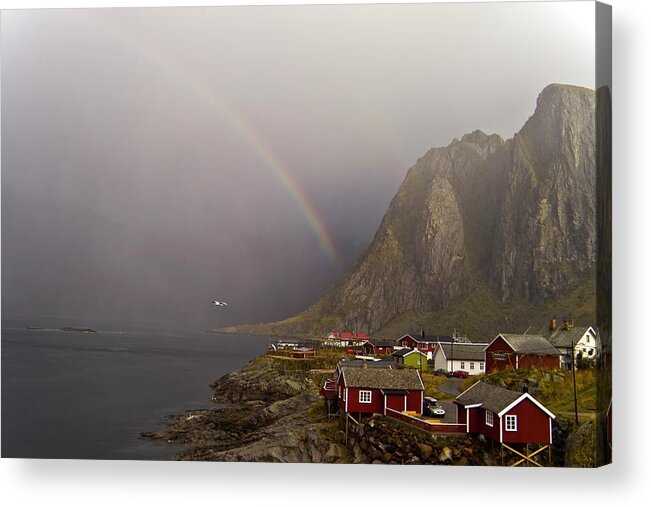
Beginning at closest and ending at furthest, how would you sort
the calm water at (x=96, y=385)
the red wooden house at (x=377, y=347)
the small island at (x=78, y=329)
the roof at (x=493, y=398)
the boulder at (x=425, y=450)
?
the roof at (x=493, y=398) < the boulder at (x=425, y=450) < the red wooden house at (x=377, y=347) < the calm water at (x=96, y=385) < the small island at (x=78, y=329)

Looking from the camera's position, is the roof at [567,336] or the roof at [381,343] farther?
the roof at [381,343]

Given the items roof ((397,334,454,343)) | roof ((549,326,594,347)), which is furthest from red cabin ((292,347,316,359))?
roof ((549,326,594,347))

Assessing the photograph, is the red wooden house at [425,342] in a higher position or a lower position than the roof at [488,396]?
higher

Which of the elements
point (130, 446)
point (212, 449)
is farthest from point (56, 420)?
point (212, 449)

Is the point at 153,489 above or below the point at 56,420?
below

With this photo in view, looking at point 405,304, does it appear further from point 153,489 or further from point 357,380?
point 153,489

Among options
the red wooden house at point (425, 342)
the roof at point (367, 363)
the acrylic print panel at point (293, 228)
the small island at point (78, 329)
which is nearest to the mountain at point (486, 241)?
the acrylic print panel at point (293, 228)

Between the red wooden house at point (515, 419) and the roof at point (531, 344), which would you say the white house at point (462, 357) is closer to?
the roof at point (531, 344)
